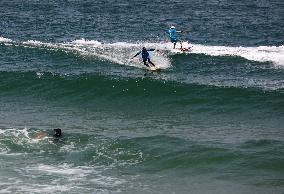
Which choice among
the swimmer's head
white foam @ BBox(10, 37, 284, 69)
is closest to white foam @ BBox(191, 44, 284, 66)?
white foam @ BBox(10, 37, 284, 69)

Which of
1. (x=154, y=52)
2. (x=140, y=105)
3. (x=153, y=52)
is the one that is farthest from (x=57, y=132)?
(x=154, y=52)

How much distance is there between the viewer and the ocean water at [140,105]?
876 inches

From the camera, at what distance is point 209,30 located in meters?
48.4

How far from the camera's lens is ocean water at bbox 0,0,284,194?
22250 millimetres

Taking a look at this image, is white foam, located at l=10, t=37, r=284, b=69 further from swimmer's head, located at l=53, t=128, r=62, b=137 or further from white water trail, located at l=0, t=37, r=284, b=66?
swimmer's head, located at l=53, t=128, r=62, b=137

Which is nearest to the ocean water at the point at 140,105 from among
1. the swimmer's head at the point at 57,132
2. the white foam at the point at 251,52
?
the white foam at the point at 251,52

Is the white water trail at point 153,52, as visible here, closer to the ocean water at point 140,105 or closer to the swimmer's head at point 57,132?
the ocean water at point 140,105

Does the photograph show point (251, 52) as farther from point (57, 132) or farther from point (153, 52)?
point (57, 132)

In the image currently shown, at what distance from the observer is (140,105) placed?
31.8 meters

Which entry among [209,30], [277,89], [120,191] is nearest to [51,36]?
[209,30]

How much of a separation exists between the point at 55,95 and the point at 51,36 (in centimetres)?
1359

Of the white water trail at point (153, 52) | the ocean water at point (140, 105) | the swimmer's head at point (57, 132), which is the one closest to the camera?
the ocean water at point (140, 105)

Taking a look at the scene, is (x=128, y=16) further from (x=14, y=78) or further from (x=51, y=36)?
(x=14, y=78)

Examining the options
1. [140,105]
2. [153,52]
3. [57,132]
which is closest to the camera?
[57,132]
